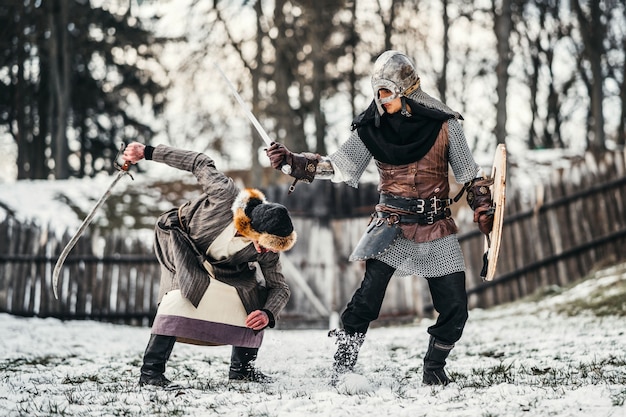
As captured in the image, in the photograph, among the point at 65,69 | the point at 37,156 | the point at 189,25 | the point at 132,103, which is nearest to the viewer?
the point at 189,25

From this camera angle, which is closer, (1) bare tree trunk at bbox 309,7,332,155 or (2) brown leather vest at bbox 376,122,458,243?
(2) brown leather vest at bbox 376,122,458,243

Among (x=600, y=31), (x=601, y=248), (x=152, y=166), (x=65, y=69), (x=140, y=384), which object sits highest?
(x=600, y=31)

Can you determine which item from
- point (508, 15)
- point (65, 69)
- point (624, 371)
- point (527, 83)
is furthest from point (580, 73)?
point (624, 371)

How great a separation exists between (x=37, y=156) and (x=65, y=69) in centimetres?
360

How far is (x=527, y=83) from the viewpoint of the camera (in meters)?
20.5

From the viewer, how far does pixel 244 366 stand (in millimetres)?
4309

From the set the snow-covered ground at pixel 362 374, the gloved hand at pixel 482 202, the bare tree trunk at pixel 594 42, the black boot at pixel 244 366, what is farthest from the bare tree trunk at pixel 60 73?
the gloved hand at pixel 482 202

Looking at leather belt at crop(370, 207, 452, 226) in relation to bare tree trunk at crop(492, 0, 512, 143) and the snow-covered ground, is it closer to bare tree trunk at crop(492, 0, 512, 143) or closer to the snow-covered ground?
the snow-covered ground

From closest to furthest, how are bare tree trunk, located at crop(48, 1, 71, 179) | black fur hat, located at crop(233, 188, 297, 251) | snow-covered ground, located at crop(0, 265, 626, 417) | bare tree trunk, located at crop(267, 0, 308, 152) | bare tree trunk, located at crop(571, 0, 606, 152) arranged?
snow-covered ground, located at crop(0, 265, 626, 417) < black fur hat, located at crop(233, 188, 297, 251) < bare tree trunk, located at crop(267, 0, 308, 152) < bare tree trunk, located at crop(48, 1, 71, 179) < bare tree trunk, located at crop(571, 0, 606, 152)

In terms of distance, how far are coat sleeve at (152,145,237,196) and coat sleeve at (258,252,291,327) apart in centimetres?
44

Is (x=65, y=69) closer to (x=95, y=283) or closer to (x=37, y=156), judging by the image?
(x=37, y=156)

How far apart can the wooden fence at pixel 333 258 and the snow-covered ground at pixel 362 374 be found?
1087 mm

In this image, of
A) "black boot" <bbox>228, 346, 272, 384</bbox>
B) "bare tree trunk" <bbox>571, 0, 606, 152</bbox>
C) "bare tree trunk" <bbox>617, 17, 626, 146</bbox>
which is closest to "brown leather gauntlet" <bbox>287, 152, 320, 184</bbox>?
"black boot" <bbox>228, 346, 272, 384</bbox>

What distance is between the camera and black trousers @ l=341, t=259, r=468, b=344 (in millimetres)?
3928
